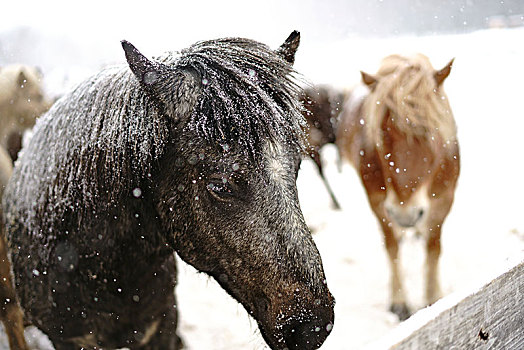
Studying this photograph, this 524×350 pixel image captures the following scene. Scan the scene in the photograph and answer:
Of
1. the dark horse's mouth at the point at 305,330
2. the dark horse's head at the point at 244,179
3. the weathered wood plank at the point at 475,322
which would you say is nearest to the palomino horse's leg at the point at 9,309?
the dark horse's head at the point at 244,179

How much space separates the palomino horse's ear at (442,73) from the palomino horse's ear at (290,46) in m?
0.71

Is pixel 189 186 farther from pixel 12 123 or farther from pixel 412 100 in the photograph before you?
pixel 12 123

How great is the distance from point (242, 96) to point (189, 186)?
15 centimetres

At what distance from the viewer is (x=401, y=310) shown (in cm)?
152

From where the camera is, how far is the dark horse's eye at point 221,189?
546 millimetres

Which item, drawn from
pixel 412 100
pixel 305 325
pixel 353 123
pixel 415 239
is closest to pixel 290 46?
pixel 305 325

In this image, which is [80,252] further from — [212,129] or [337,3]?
[337,3]

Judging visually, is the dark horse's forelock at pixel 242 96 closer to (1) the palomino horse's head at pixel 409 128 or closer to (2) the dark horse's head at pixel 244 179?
(2) the dark horse's head at pixel 244 179

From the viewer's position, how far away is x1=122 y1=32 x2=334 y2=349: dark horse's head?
54 cm

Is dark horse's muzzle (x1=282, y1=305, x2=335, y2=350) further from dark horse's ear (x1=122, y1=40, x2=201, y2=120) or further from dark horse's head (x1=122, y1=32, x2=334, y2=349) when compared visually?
dark horse's ear (x1=122, y1=40, x2=201, y2=120)

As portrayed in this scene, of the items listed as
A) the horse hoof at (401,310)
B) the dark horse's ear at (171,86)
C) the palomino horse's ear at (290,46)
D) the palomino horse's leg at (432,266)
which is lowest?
the horse hoof at (401,310)

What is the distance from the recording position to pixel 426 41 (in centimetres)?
146

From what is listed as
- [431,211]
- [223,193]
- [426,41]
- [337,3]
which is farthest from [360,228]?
[223,193]

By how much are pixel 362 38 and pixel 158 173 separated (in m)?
0.98
